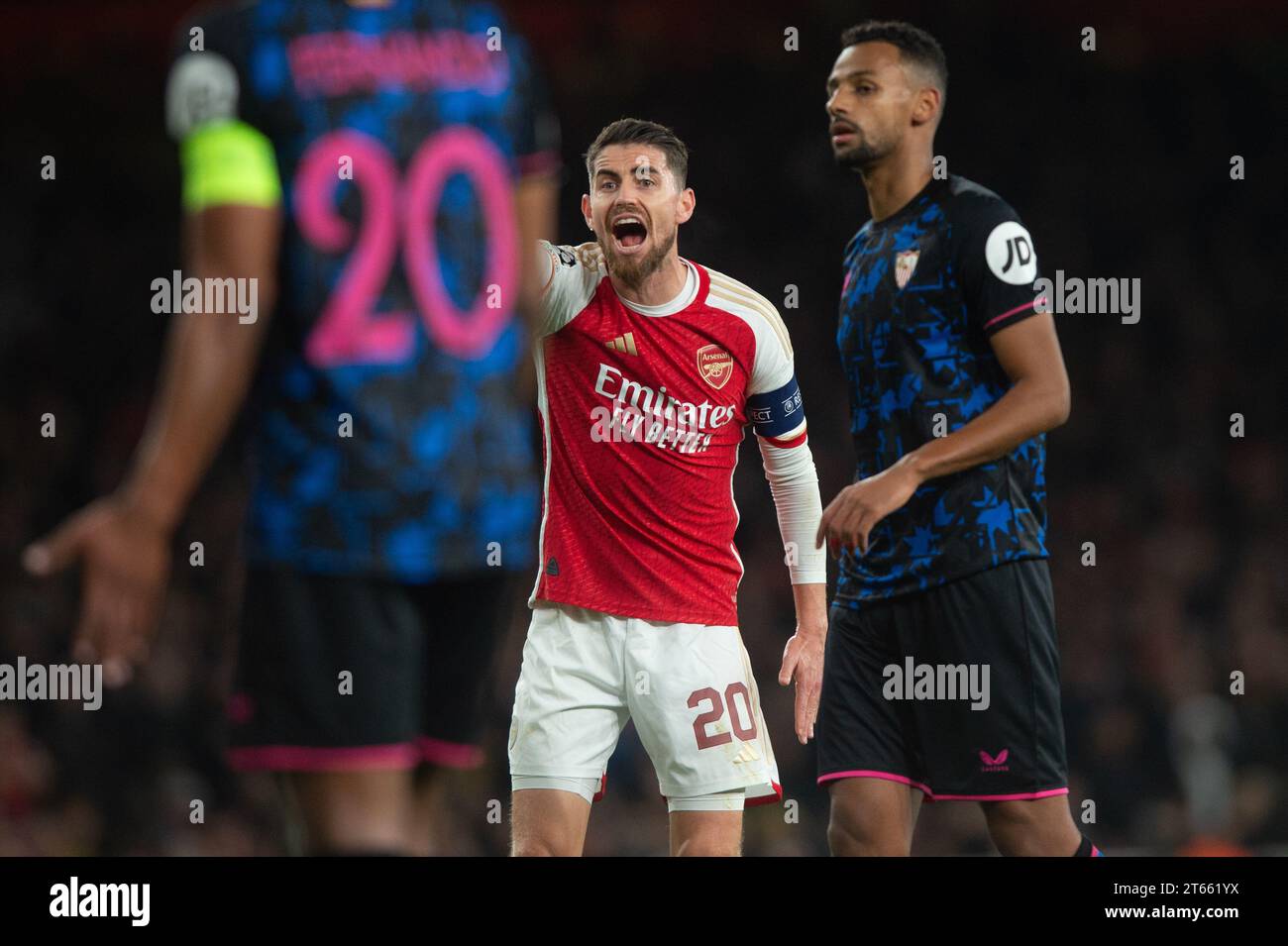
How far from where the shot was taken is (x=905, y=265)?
421 centimetres

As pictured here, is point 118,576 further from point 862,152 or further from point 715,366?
point 862,152

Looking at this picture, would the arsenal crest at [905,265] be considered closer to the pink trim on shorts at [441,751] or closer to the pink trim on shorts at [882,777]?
the pink trim on shorts at [882,777]

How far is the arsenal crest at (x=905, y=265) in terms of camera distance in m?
4.20

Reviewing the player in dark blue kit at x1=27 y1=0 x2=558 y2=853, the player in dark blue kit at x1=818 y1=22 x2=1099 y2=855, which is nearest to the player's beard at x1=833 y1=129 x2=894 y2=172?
the player in dark blue kit at x1=818 y1=22 x2=1099 y2=855

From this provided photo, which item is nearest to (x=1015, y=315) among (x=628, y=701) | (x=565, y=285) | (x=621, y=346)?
(x=621, y=346)

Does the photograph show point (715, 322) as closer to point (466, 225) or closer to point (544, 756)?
point (544, 756)

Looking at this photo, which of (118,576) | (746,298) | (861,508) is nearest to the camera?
(118,576)

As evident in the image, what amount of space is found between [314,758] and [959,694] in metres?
1.95

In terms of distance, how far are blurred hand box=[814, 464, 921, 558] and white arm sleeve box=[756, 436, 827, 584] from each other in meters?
0.41

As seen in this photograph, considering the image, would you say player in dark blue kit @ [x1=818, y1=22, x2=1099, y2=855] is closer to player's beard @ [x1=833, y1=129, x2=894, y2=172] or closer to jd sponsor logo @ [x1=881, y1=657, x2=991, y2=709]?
jd sponsor logo @ [x1=881, y1=657, x2=991, y2=709]

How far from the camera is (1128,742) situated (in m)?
7.87

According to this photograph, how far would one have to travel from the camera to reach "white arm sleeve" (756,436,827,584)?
4.30 meters

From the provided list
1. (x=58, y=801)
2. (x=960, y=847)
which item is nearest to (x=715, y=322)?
(x=960, y=847)
